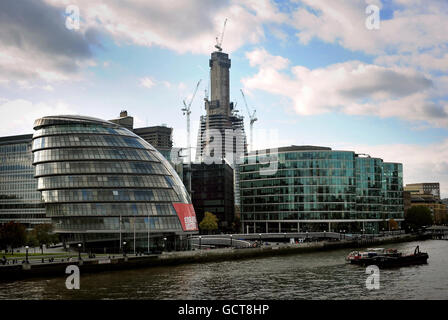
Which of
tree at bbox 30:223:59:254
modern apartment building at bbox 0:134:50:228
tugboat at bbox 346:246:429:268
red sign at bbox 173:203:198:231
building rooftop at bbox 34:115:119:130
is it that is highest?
building rooftop at bbox 34:115:119:130

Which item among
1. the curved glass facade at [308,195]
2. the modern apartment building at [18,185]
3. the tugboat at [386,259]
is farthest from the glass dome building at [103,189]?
the curved glass facade at [308,195]

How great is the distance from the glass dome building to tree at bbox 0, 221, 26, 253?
7523mm

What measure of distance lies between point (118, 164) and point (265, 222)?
100 meters

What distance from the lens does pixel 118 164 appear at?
95.5 meters

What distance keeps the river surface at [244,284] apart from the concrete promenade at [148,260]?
7.91ft

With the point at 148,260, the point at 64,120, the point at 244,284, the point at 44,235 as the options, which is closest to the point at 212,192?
the point at 64,120

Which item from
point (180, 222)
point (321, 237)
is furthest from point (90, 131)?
point (321, 237)

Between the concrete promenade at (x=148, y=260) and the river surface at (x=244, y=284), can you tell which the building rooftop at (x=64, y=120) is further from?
the river surface at (x=244, y=284)

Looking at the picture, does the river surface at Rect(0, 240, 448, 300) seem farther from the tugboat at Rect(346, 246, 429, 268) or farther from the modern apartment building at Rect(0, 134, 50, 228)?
the modern apartment building at Rect(0, 134, 50, 228)

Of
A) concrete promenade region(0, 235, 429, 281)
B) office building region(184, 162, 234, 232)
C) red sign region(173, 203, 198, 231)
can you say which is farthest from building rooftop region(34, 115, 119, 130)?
office building region(184, 162, 234, 232)

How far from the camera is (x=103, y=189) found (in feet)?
305

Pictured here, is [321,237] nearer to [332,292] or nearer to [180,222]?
Result: [180,222]

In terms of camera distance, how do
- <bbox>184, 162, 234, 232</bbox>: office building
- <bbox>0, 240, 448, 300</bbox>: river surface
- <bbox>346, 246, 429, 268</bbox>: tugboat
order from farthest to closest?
1. <bbox>184, 162, 234, 232</bbox>: office building
2. <bbox>346, 246, 429, 268</bbox>: tugboat
3. <bbox>0, 240, 448, 300</bbox>: river surface

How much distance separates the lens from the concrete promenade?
66.7m
